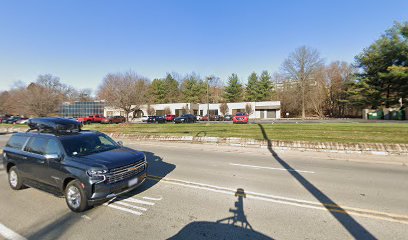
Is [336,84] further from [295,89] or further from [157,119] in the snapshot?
[157,119]

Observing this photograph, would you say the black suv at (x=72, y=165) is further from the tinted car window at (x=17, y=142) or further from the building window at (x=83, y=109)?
the building window at (x=83, y=109)

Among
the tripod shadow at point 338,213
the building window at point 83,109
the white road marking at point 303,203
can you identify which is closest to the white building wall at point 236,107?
the building window at point 83,109

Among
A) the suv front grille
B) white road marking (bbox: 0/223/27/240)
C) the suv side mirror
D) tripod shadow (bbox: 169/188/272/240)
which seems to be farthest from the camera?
the suv side mirror

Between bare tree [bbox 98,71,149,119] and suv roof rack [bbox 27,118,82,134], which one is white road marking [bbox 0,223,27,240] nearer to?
suv roof rack [bbox 27,118,82,134]

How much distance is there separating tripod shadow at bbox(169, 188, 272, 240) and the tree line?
2913 cm

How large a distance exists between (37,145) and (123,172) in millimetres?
2667

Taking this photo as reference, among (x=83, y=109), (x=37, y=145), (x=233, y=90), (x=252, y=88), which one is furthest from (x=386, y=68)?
(x=83, y=109)

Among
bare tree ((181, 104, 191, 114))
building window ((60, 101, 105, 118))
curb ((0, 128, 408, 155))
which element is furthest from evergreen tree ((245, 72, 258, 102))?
curb ((0, 128, 408, 155))

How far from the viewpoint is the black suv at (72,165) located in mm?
4344

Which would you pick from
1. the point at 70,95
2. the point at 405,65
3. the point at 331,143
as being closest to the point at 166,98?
the point at 70,95

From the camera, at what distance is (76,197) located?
4.49 metres

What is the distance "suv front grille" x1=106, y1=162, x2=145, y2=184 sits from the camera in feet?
14.5

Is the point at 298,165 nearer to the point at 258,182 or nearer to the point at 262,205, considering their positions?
the point at 258,182

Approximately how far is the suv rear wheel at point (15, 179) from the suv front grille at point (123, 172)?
133 inches
